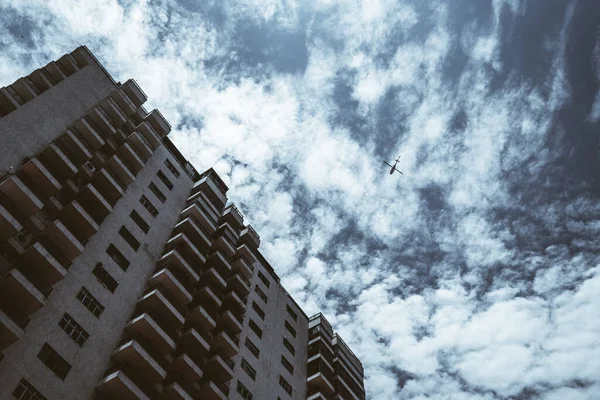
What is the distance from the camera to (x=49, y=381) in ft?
85.5

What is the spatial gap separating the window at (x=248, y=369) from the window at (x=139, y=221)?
12.6 meters

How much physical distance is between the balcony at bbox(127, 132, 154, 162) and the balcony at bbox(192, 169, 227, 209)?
6588 millimetres

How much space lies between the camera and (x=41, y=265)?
28.4 meters

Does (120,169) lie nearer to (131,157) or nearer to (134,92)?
(131,157)

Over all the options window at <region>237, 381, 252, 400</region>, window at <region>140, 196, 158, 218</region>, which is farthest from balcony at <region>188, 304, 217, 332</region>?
window at <region>140, 196, 158, 218</region>


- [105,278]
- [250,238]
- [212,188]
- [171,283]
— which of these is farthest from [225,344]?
[212,188]

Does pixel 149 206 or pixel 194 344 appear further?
pixel 149 206

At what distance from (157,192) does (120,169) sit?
481cm

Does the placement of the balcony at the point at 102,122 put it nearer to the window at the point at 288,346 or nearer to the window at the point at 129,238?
the window at the point at 129,238

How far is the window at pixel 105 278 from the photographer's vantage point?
3241cm

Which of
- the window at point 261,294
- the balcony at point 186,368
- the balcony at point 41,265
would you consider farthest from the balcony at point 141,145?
the balcony at point 186,368

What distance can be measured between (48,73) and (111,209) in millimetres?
12141

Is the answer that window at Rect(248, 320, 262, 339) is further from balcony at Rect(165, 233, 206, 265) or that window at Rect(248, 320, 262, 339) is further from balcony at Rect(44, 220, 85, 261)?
balcony at Rect(44, 220, 85, 261)

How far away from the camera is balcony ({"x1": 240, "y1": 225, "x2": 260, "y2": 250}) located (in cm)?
5046
